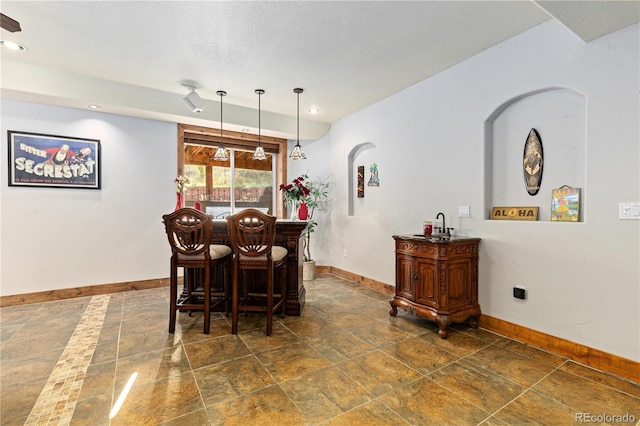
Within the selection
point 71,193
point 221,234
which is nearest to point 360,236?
point 221,234

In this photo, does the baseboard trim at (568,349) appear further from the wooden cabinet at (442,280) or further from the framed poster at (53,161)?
the framed poster at (53,161)

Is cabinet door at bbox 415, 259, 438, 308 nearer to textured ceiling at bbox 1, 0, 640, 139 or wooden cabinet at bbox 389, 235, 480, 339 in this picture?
wooden cabinet at bbox 389, 235, 480, 339

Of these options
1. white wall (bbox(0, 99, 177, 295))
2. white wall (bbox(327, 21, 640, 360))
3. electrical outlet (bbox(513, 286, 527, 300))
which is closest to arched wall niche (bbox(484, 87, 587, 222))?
white wall (bbox(327, 21, 640, 360))

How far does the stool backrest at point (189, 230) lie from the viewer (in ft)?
9.23

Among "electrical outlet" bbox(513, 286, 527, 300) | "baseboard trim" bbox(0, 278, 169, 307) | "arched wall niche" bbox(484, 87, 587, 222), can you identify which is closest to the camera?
"arched wall niche" bbox(484, 87, 587, 222)

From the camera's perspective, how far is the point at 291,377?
212 centimetres

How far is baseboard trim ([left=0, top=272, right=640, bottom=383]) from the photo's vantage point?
214cm

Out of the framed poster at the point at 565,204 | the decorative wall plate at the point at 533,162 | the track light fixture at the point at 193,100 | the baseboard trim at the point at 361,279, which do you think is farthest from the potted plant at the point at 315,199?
the framed poster at the point at 565,204

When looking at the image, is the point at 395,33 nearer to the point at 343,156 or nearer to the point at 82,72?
the point at 343,156

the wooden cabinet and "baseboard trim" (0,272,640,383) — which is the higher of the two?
the wooden cabinet

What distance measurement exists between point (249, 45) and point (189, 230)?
6.10ft

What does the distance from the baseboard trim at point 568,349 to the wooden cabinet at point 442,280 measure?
0.21 metres

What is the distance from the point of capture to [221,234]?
136 inches

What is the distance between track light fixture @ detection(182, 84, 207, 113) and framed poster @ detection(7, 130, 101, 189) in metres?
1.43
